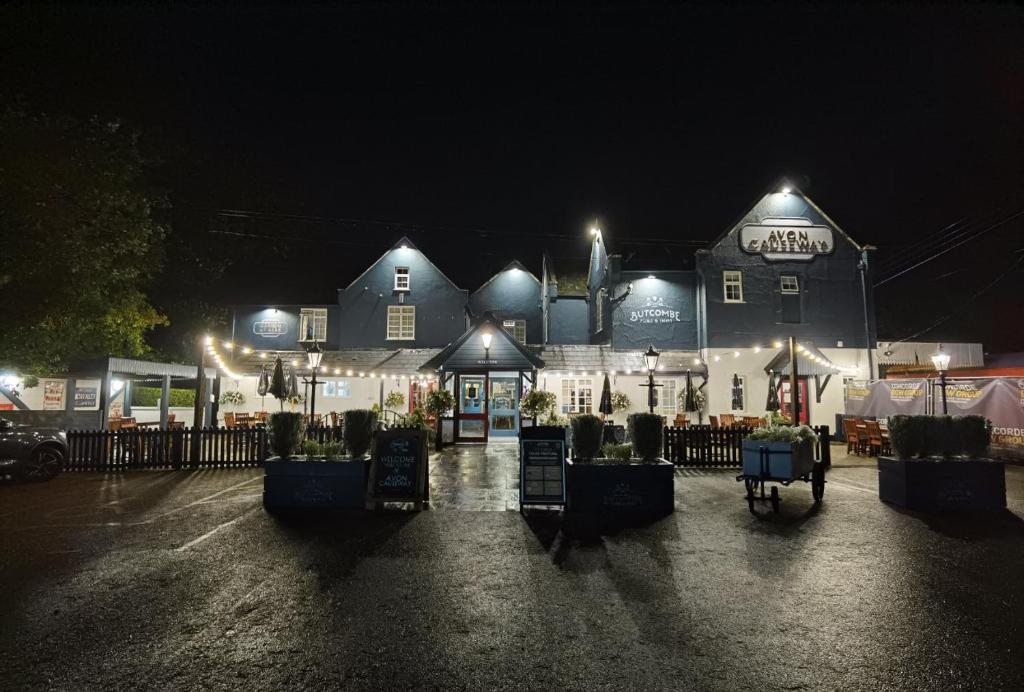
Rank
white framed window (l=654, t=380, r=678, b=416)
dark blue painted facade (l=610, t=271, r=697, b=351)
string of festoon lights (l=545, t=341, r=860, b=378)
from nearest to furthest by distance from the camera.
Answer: string of festoon lights (l=545, t=341, r=860, b=378)
white framed window (l=654, t=380, r=678, b=416)
dark blue painted facade (l=610, t=271, r=697, b=351)

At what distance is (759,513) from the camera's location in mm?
8633

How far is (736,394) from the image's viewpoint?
21.9 m

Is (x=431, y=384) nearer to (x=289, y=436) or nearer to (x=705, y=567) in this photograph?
(x=289, y=436)

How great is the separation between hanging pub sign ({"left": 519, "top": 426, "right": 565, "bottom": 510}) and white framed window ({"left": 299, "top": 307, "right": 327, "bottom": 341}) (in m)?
20.0

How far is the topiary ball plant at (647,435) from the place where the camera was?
884 cm

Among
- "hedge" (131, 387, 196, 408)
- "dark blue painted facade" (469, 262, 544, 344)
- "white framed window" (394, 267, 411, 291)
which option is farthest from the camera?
"dark blue painted facade" (469, 262, 544, 344)

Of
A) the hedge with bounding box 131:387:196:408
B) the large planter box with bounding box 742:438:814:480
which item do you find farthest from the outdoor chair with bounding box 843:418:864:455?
the hedge with bounding box 131:387:196:408

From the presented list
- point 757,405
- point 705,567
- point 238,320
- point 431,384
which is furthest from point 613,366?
point 238,320

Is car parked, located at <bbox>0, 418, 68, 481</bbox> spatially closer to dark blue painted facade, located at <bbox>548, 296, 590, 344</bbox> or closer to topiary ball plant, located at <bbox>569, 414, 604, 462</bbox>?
topiary ball plant, located at <bbox>569, 414, 604, 462</bbox>

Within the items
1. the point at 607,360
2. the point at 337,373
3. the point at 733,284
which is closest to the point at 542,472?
the point at 607,360

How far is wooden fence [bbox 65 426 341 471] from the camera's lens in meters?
13.6

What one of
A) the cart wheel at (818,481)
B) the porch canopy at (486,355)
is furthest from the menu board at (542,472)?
the porch canopy at (486,355)

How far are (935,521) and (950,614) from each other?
13.8 ft

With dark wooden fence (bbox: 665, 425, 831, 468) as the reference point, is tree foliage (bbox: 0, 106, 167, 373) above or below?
above
